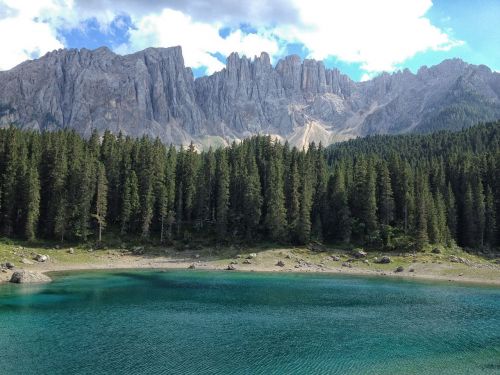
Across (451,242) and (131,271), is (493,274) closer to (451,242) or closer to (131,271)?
(451,242)

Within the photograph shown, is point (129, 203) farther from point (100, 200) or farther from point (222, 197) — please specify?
point (222, 197)

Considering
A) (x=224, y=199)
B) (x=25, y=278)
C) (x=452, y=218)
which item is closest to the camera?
(x=25, y=278)

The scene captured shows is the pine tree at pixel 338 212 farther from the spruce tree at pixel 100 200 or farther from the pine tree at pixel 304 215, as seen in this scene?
the spruce tree at pixel 100 200

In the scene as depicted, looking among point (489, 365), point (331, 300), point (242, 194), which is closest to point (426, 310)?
point (331, 300)

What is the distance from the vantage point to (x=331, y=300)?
59.6m

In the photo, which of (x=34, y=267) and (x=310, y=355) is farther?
(x=34, y=267)

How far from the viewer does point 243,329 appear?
140 ft

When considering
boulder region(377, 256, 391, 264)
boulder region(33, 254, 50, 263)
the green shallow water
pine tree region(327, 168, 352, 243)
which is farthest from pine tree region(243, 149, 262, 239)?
boulder region(33, 254, 50, 263)

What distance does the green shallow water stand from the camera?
3212 cm

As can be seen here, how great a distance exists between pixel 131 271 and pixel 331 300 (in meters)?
43.2

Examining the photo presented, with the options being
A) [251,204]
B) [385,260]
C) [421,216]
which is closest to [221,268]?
[251,204]

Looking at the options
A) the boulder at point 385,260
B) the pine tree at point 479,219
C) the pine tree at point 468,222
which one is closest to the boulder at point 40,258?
the boulder at point 385,260

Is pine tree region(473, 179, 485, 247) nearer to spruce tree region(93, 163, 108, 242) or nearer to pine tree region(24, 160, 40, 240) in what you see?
spruce tree region(93, 163, 108, 242)

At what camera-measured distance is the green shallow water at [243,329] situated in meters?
32.1
